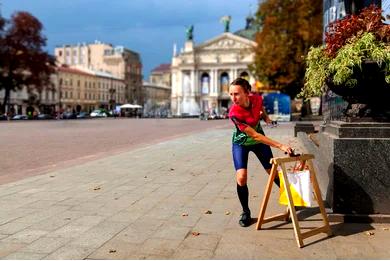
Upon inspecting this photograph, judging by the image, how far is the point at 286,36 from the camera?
3991 centimetres

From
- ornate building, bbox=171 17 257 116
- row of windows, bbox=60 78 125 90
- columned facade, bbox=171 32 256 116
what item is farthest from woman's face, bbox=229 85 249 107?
ornate building, bbox=171 17 257 116

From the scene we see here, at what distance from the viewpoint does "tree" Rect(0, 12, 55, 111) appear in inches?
2771

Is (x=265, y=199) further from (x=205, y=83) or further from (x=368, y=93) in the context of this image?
(x=205, y=83)

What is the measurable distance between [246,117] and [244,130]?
0.55 ft

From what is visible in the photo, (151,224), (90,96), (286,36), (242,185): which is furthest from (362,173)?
(90,96)

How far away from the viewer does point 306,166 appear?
5.80 metres

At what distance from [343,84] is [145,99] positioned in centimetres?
17617

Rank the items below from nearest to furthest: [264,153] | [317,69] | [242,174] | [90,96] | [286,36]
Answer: [242,174] < [264,153] < [317,69] < [286,36] < [90,96]

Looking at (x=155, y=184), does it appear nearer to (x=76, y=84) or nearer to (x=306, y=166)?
(x=306, y=166)

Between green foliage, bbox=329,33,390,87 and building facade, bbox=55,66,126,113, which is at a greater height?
building facade, bbox=55,66,126,113

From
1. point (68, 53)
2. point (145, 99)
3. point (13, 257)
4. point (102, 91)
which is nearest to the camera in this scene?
point (13, 257)

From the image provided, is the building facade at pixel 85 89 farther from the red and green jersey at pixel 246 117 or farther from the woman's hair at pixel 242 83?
the woman's hair at pixel 242 83

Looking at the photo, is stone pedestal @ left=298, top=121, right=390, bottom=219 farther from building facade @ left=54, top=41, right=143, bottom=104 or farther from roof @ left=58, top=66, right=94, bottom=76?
building facade @ left=54, top=41, right=143, bottom=104

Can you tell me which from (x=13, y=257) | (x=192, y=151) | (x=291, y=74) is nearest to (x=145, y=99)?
(x=291, y=74)
